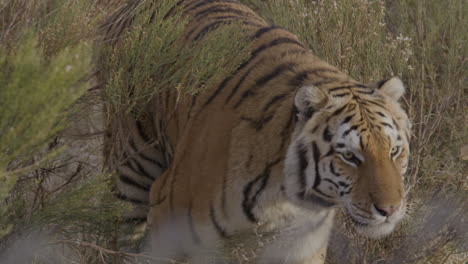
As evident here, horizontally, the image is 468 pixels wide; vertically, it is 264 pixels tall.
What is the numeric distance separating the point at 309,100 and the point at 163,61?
863 mm

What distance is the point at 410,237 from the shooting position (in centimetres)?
443

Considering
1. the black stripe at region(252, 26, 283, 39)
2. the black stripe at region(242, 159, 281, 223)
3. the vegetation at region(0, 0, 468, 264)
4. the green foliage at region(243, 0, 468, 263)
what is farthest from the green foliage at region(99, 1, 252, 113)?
the green foliage at region(243, 0, 468, 263)

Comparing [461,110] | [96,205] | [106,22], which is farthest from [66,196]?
[461,110]

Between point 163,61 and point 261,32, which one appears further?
point 261,32

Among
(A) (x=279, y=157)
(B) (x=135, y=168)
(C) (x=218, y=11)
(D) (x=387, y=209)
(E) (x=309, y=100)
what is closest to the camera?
(D) (x=387, y=209)

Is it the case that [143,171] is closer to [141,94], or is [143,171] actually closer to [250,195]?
[141,94]


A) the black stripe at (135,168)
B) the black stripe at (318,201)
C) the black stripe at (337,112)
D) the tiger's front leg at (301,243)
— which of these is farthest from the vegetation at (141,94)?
the black stripe at (318,201)

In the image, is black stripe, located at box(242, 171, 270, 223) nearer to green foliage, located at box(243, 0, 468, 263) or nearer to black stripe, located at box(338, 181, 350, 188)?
black stripe, located at box(338, 181, 350, 188)

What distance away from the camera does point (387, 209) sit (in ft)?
10.8

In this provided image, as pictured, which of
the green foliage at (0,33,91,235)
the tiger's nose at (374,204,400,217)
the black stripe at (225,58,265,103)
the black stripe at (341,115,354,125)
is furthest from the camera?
the black stripe at (225,58,265,103)

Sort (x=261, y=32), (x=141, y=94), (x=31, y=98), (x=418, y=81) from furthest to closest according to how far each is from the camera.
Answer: (x=418, y=81) → (x=261, y=32) → (x=141, y=94) → (x=31, y=98)

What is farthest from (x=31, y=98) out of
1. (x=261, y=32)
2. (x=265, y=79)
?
(x=261, y=32)

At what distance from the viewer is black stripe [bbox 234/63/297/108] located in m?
3.84

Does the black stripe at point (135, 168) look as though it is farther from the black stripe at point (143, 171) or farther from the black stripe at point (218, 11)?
the black stripe at point (218, 11)
